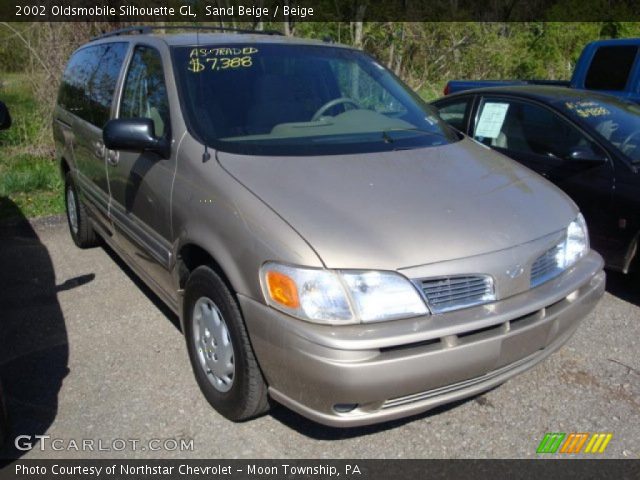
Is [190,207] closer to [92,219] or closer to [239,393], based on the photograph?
[239,393]

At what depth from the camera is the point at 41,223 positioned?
6348mm

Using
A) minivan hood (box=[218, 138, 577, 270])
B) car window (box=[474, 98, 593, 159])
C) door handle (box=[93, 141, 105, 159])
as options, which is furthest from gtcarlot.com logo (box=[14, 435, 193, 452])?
car window (box=[474, 98, 593, 159])

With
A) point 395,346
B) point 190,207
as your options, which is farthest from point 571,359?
point 190,207

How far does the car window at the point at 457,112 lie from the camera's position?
5.66 metres

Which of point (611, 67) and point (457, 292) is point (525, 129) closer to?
point (457, 292)

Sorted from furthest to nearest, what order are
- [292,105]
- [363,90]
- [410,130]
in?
[363,90] → [410,130] → [292,105]

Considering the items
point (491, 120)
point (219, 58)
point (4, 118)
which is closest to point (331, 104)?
point (219, 58)

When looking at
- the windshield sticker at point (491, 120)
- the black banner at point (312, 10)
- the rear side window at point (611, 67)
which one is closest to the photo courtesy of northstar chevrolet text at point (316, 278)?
the windshield sticker at point (491, 120)

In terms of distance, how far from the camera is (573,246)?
3000 mm

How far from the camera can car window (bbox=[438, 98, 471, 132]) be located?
223 inches

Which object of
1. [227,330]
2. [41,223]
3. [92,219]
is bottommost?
[41,223]

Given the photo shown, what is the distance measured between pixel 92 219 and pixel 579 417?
3.82 meters

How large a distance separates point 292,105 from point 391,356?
5.61 feet
